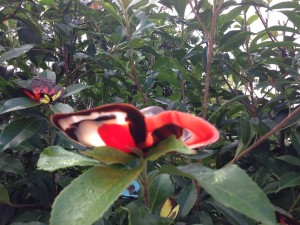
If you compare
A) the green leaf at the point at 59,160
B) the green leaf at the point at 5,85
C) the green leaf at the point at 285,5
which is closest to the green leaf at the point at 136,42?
the green leaf at the point at 5,85

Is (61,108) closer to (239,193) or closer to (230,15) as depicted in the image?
(239,193)

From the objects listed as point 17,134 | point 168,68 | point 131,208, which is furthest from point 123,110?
point 168,68

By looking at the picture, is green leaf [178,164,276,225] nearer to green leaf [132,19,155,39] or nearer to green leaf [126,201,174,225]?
green leaf [126,201,174,225]

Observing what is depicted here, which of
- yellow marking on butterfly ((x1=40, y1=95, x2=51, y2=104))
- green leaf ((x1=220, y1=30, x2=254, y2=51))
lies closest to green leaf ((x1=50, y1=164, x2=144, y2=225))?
yellow marking on butterfly ((x1=40, y1=95, x2=51, y2=104))

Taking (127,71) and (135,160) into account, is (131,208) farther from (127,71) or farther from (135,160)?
(127,71)

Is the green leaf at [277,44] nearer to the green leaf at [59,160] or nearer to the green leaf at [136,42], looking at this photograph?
the green leaf at [136,42]

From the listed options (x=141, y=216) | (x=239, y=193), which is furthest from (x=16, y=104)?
(x=239, y=193)

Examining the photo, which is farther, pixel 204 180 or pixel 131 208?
pixel 131 208
